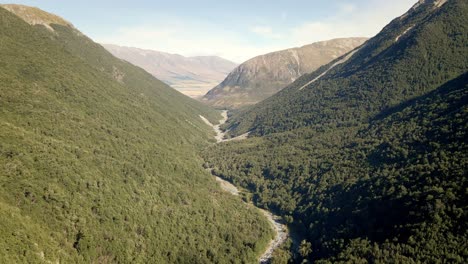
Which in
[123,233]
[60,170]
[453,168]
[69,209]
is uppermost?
[453,168]

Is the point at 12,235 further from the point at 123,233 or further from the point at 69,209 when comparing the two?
the point at 123,233

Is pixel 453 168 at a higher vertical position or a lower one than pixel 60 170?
higher

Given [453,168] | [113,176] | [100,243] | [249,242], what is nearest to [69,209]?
[100,243]

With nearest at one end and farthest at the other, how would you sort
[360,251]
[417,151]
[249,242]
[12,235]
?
[12,235]
[360,251]
[249,242]
[417,151]

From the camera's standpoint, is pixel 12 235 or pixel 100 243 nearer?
pixel 12 235

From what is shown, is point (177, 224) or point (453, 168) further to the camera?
point (177, 224)

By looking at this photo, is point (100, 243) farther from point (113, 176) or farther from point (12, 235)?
point (113, 176)

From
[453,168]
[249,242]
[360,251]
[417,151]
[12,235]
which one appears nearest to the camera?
[12,235]

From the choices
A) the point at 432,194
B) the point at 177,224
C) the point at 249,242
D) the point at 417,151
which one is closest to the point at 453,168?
the point at 432,194

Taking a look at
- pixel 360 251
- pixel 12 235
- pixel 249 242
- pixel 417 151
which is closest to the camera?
pixel 12 235
